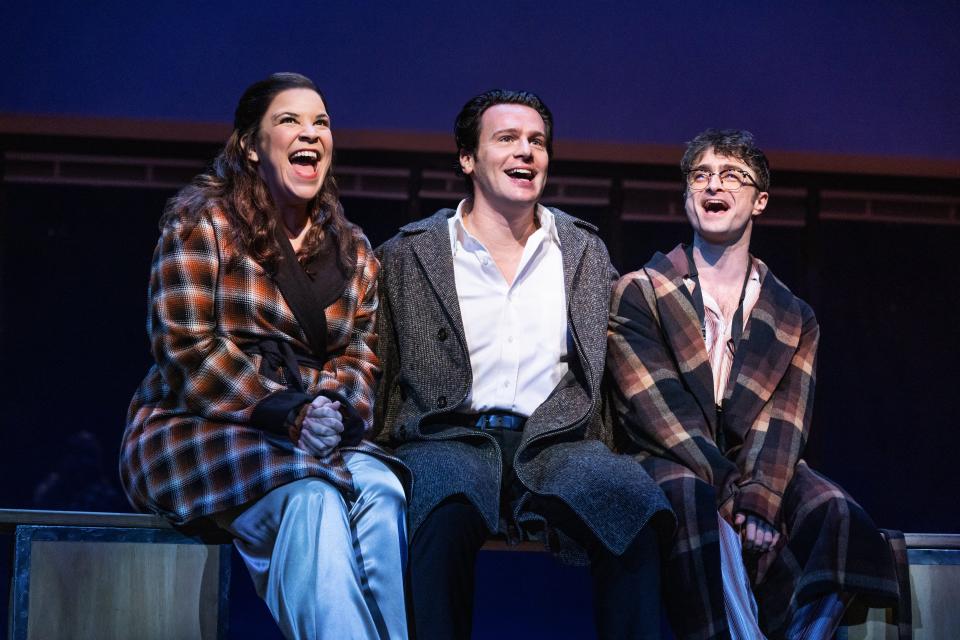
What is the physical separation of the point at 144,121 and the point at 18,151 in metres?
0.56

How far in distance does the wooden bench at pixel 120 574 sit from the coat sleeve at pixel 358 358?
0.46 metres

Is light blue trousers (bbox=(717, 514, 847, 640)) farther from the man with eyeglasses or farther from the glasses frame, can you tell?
the glasses frame

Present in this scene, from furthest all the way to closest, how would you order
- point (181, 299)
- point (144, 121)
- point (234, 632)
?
point (144, 121), point (234, 632), point (181, 299)

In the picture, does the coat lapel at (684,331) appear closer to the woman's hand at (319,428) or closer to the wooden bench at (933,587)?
the wooden bench at (933,587)

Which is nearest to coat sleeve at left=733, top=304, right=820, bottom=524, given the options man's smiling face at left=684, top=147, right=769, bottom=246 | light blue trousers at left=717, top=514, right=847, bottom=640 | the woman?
light blue trousers at left=717, top=514, right=847, bottom=640

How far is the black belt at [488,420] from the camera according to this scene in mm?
2797

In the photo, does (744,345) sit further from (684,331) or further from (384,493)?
(384,493)

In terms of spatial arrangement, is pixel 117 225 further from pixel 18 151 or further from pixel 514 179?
pixel 514 179

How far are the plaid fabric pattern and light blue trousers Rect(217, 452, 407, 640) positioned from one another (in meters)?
0.06

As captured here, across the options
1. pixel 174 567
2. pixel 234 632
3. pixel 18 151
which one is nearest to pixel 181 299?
pixel 174 567

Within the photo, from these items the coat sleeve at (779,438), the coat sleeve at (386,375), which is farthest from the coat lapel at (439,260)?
the coat sleeve at (779,438)

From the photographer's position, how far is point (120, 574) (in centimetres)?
262

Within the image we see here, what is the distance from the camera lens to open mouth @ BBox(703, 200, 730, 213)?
297 centimetres

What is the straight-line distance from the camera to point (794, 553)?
261cm
